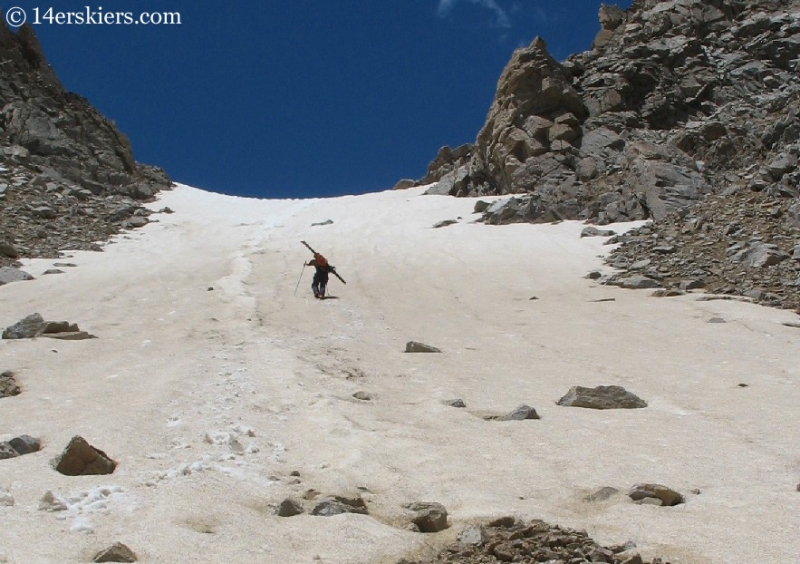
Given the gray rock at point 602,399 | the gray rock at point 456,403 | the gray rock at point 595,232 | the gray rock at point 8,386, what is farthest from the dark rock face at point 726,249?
the gray rock at point 8,386

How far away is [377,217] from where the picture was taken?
33125mm

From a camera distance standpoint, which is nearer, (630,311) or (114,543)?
(114,543)

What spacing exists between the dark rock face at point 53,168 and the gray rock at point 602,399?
18.3 m

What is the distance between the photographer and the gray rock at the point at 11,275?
18625 mm

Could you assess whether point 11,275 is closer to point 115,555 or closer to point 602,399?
point 602,399

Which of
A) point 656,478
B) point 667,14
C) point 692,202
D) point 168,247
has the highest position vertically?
Result: point 667,14

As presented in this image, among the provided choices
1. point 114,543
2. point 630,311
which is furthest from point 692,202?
point 114,543

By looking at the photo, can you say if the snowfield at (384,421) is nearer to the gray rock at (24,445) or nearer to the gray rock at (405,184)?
the gray rock at (24,445)

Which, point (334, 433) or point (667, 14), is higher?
point (667, 14)

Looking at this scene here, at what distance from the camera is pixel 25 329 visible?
1145cm

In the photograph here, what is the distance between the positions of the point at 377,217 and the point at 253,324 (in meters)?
20.4

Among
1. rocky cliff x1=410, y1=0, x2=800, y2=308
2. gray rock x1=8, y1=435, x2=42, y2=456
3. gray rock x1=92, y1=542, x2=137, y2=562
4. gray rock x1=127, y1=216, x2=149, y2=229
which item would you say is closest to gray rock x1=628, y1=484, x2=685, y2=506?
gray rock x1=92, y1=542, x2=137, y2=562

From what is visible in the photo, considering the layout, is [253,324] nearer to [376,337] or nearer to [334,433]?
[376,337]

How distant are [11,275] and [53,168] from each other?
16934 millimetres
